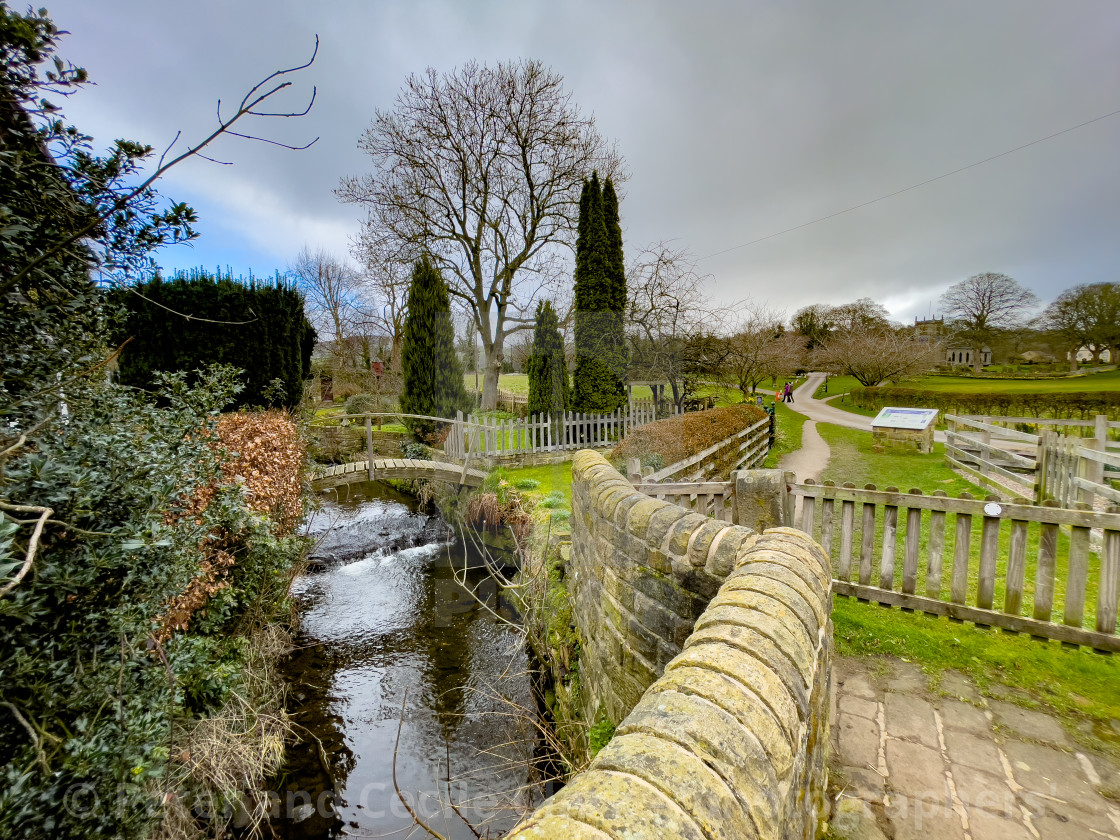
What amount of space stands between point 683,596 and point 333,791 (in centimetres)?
382

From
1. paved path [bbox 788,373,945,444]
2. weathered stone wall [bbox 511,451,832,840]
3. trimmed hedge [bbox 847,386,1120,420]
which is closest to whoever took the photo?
weathered stone wall [bbox 511,451,832,840]

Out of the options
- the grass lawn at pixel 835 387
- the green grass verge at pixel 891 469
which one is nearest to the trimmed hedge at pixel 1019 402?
the green grass verge at pixel 891 469

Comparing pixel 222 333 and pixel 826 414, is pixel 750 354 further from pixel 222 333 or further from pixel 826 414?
pixel 222 333

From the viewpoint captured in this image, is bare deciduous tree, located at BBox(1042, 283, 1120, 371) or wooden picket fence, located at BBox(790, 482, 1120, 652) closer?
wooden picket fence, located at BBox(790, 482, 1120, 652)

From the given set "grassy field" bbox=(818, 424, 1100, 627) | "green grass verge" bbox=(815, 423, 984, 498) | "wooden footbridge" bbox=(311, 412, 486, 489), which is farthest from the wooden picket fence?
"wooden footbridge" bbox=(311, 412, 486, 489)

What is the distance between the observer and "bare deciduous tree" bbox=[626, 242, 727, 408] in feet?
42.0

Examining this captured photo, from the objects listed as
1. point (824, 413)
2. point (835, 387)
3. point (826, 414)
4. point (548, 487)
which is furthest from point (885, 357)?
point (548, 487)

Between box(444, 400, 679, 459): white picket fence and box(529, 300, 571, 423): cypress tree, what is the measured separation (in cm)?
128

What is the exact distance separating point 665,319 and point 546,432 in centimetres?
480

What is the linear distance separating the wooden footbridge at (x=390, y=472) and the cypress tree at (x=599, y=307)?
5072 mm

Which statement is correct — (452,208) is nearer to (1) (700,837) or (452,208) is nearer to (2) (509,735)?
(2) (509,735)

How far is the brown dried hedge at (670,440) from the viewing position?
6.48 metres

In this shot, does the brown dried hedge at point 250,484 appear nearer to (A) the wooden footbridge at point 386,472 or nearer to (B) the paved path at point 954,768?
(A) the wooden footbridge at point 386,472

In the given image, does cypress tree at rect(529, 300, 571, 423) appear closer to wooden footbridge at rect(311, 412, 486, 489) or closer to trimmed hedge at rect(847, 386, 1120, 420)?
wooden footbridge at rect(311, 412, 486, 489)
